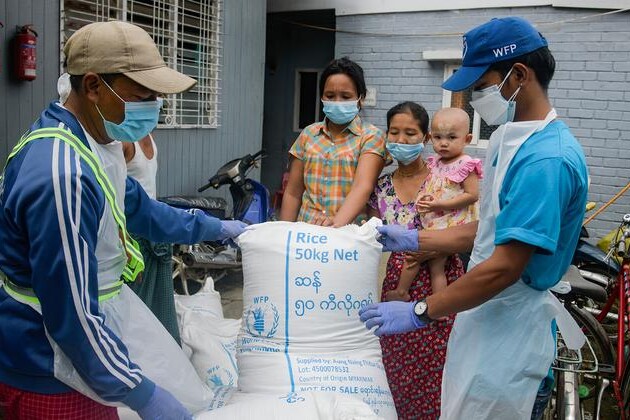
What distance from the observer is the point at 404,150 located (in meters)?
2.53

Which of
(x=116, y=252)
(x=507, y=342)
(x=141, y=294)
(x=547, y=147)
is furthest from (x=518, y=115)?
(x=141, y=294)

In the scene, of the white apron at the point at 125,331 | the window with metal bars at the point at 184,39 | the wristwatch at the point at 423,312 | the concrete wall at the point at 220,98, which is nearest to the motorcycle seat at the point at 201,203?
the concrete wall at the point at 220,98

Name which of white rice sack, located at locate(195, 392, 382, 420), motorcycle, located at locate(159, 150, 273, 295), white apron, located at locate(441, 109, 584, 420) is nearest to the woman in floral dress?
white apron, located at locate(441, 109, 584, 420)

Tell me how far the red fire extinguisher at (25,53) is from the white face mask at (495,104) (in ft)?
10.0

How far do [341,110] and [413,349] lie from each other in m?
1.04

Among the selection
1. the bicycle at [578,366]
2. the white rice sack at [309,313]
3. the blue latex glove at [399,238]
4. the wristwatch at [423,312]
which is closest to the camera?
the wristwatch at [423,312]

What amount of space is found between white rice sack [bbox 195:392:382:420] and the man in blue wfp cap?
303 mm

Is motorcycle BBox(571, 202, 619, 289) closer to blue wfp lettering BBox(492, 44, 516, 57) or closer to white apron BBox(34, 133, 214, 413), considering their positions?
blue wfp lettering BBox(492, 44, 516, 57)

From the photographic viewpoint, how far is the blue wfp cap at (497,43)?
1686 millimetres

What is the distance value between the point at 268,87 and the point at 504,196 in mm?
7185

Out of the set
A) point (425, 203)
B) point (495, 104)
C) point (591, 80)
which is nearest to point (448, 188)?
point (425, 203)

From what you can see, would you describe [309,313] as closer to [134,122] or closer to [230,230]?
[230,230]

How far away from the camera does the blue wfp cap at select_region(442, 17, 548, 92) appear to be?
169cm

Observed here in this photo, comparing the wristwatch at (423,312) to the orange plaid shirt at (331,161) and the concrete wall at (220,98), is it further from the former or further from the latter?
Result: the concrete wall at (220,98)
